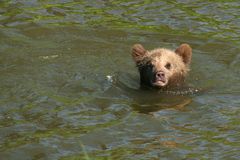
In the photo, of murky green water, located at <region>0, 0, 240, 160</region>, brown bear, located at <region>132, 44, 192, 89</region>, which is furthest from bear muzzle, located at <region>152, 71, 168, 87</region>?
murky green water, located at <region>0, 0, 240, 160</region>

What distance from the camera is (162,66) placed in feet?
37.2

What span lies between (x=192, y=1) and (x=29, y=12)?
3808mm

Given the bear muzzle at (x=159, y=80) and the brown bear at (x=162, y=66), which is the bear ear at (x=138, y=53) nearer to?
the brown bear at (x=162, y=66)

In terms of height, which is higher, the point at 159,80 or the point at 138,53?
the point at 138,53

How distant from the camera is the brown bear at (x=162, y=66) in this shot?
440 inches

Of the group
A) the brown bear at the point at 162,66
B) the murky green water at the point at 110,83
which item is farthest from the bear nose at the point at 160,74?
the murky green water at the point at 110,83

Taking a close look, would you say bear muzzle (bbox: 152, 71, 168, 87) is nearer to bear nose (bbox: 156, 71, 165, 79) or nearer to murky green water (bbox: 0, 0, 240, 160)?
bear nose (bbox: 156, 71, 165, 79)

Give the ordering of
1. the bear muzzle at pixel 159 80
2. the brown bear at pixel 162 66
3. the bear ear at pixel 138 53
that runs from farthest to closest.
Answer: the bear ear at pixel 138 53
the brown bear at pixel 162 66
the bear muzzle at pixel 159 80

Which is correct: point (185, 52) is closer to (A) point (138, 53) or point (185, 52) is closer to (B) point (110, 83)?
(A) point (138, 53)

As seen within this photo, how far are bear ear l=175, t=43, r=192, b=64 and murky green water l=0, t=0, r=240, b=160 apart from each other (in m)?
0.47

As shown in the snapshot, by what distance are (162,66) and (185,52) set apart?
0.76 m

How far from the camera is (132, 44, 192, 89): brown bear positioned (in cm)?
1117

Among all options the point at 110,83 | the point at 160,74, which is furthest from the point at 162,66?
the point at 110,83

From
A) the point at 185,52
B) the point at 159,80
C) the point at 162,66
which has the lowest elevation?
the point at 159,80
